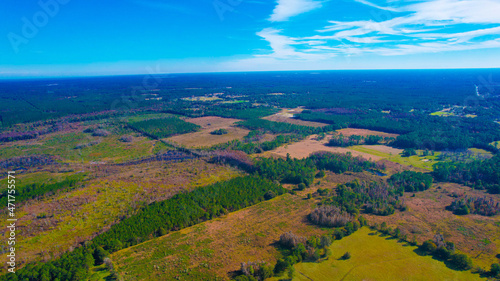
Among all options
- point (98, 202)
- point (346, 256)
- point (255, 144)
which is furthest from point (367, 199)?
point (98, 202)

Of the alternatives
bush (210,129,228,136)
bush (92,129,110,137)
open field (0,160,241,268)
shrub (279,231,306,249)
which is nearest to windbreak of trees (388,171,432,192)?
shrub (279,231,306,249)

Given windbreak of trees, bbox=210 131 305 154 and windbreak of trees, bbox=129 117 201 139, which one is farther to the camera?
windbreak of trees, bbox=129 117 201 139

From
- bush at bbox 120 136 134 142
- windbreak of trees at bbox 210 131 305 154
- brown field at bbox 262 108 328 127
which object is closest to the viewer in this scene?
windbreak of trees at bbox 210 131 305 154

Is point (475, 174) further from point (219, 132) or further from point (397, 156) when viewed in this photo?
point (219, 132)

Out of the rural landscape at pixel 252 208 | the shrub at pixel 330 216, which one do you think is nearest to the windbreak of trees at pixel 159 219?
the rural landscape at pixel 252 208

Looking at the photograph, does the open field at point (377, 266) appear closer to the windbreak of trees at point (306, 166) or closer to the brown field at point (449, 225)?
the brown field at point (449, 225)

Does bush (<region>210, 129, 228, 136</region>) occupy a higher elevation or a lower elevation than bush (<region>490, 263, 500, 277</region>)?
higher

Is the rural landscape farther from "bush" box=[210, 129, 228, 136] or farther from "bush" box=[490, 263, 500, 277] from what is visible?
"bush" box=[210, 129, 228, 136]
